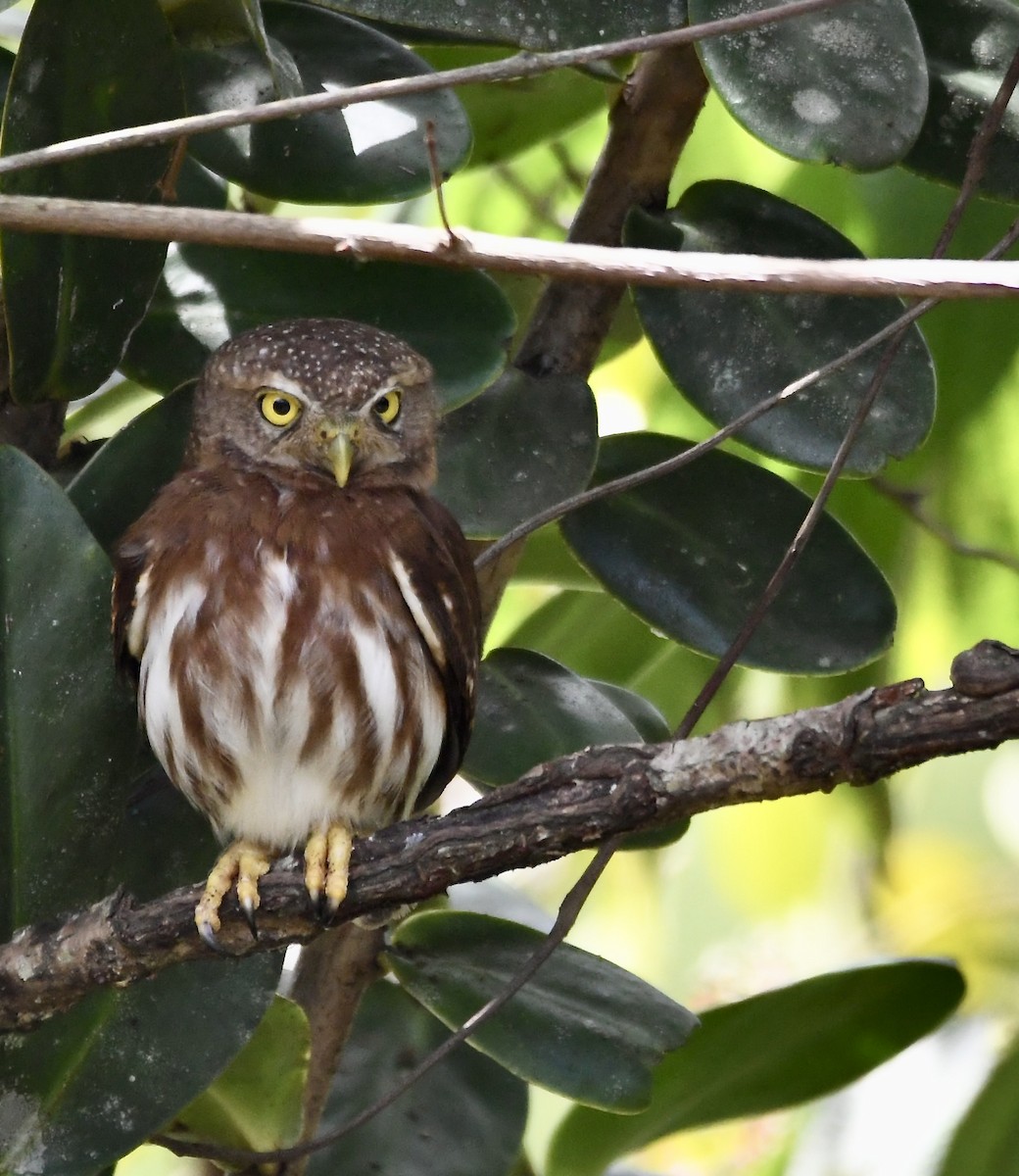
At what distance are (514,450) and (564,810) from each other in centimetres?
82

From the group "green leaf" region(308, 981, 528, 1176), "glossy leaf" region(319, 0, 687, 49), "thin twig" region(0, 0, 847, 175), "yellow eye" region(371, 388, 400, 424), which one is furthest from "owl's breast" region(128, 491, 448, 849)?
"thin twig" region(0, 0, 847, 175)

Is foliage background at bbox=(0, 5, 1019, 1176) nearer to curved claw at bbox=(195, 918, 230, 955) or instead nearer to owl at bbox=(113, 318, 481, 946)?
owl at bbox=(113, 318, 481, 946)

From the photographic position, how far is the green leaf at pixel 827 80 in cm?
206

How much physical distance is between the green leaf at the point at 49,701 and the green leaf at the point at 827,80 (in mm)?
978

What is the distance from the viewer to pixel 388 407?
2.54m

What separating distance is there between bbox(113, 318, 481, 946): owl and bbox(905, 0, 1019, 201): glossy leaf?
0.81 m

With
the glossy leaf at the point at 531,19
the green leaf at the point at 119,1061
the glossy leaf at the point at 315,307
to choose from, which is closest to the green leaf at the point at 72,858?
the green leaf at the point at 119,1061

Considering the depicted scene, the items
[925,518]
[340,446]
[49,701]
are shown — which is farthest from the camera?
[925,518]

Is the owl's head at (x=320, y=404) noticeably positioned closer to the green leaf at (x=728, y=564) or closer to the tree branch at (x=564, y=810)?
the green leaf at (x=728, y=564)

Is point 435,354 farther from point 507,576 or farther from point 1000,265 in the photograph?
point 1000,265

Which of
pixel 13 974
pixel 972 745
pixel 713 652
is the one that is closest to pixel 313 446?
pixel 713 652

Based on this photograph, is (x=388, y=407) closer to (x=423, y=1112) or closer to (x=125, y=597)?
(x=125, y=597)

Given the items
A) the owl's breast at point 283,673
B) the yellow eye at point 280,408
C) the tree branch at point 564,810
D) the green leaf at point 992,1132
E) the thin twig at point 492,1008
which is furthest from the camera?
the green leaf at point 992,1132

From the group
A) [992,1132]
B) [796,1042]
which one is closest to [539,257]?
[796,1042]
